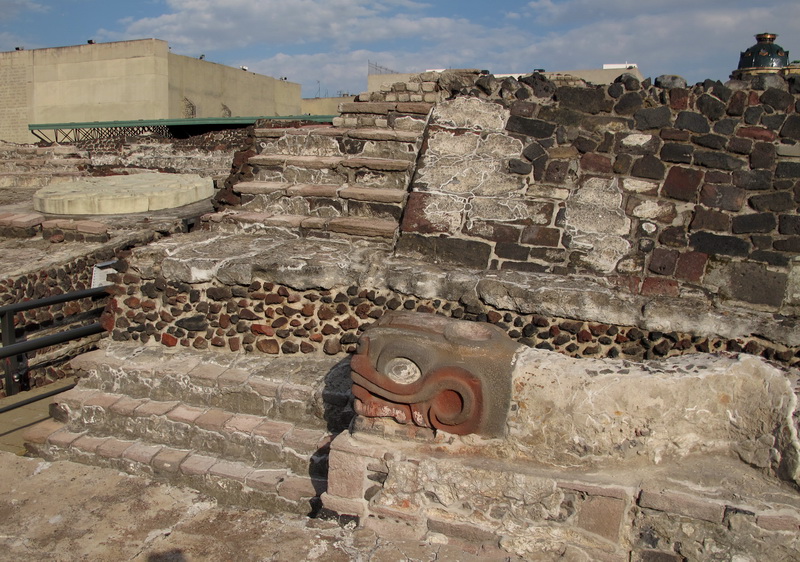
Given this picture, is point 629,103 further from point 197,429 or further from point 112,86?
point 112,86

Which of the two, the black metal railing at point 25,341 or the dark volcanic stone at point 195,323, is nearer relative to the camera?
the black metal railing at point 25,341

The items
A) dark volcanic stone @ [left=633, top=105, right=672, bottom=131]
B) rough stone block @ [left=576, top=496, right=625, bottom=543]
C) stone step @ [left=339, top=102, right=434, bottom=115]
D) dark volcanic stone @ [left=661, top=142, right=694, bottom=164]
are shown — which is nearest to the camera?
rough stone block @ [left=576, top=496, right=625, bottom=543]

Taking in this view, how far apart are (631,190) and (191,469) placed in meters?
3.34

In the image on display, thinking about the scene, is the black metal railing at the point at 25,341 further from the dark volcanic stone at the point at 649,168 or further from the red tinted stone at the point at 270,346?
the dark volcanic stone at the point at 649,168

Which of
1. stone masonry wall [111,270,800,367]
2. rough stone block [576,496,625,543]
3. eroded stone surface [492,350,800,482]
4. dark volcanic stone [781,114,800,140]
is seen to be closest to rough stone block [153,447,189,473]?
stone masonry wall [111,270,800,367]

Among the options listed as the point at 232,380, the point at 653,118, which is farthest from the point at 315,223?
the point at 653,118

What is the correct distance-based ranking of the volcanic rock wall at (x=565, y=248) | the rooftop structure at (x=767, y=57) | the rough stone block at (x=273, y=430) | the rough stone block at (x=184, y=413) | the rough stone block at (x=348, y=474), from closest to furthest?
the rough stone block at (x=348, y=474) < the rough stone block at (x=273, y=430) < the volcanic rock wall at (x=565, y=248) < the rough stone block at (x=184, y=413) < the rooftop structure at (x=767, y=57)

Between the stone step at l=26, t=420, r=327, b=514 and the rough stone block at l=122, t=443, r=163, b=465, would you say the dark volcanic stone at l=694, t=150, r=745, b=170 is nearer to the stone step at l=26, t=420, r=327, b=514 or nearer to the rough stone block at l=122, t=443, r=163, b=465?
the stone step at l=26, t=420, r=327, b=514

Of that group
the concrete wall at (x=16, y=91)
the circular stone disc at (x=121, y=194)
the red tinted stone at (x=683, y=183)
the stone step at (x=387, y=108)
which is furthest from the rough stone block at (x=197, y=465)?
the concrete wall at (x=16, y=91)

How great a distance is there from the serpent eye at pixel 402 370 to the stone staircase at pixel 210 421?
34.9 inches

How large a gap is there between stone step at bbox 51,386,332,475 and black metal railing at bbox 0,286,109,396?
44 cm

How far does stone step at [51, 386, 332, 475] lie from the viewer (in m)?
3.31

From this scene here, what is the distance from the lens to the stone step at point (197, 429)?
3.31 meters

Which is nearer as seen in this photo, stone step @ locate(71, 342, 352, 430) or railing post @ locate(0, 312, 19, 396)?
stone step @ locate(71, 342, 352, 430)
